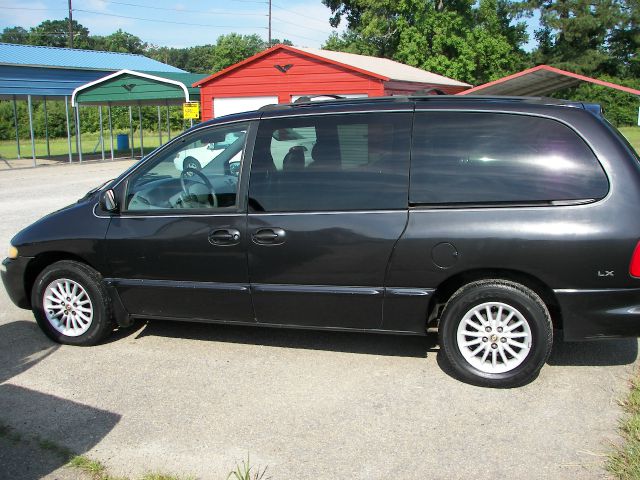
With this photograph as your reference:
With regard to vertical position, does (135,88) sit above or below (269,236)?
above

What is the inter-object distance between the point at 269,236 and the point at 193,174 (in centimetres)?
89

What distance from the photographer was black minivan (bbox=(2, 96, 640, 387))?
379 centimetres

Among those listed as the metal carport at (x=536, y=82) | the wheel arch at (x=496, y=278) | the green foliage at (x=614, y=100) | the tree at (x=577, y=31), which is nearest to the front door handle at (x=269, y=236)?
the wheel arch at (x=496, y=278)

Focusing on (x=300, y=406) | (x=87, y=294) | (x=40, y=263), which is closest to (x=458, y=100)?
(x=300, y=406)

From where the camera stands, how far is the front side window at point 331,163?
162 inches

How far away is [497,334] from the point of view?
13.2 ft

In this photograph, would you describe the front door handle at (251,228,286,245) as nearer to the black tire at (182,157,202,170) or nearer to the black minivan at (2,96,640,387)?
the black minivan at (2,96,640,387)

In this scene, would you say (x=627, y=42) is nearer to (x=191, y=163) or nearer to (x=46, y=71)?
(x=46, y=71)

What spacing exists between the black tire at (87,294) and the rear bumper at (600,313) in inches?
130

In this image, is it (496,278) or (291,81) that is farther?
(291,81)

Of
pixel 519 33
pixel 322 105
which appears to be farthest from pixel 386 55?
pixel 322 105

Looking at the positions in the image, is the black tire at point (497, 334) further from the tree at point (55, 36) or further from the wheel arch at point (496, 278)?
the tree at point (55, 36)

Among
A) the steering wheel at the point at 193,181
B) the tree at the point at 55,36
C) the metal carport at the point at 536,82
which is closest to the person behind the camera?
the steering wheel at the point at 193,181

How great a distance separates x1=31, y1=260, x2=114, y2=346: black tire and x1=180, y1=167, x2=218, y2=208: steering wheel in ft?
3.23
